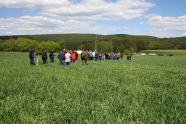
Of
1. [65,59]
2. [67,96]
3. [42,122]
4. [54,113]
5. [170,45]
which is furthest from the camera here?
[170,45]

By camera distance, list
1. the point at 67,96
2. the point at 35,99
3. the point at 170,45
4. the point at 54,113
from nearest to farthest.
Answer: the point at 54,113 < the point at 35,99 < the point at 67,96 < the point at 170,45

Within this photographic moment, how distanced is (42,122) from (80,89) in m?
4.25

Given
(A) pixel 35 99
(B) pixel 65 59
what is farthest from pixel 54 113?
(B) pixel 65 59

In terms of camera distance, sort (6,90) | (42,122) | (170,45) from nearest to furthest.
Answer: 1. (42,122)
2. (6,90)
3. (170,45)

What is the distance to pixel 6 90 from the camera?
31.0 ft

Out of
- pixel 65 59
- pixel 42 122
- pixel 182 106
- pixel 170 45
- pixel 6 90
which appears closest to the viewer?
pixel 42 122

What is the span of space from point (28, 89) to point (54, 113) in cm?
360

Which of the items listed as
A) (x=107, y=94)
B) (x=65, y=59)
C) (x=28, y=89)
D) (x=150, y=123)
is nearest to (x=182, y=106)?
(x=150, y=123)

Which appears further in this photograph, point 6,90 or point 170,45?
point 170,45

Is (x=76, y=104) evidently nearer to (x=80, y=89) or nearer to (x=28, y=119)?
(x=28, y=119)

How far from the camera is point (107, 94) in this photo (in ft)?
29.4

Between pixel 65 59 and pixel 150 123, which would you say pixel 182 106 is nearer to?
pixel 150 123

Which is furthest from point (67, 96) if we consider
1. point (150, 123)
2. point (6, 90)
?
point (150, 123)

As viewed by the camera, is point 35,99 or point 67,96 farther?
point 67,96
